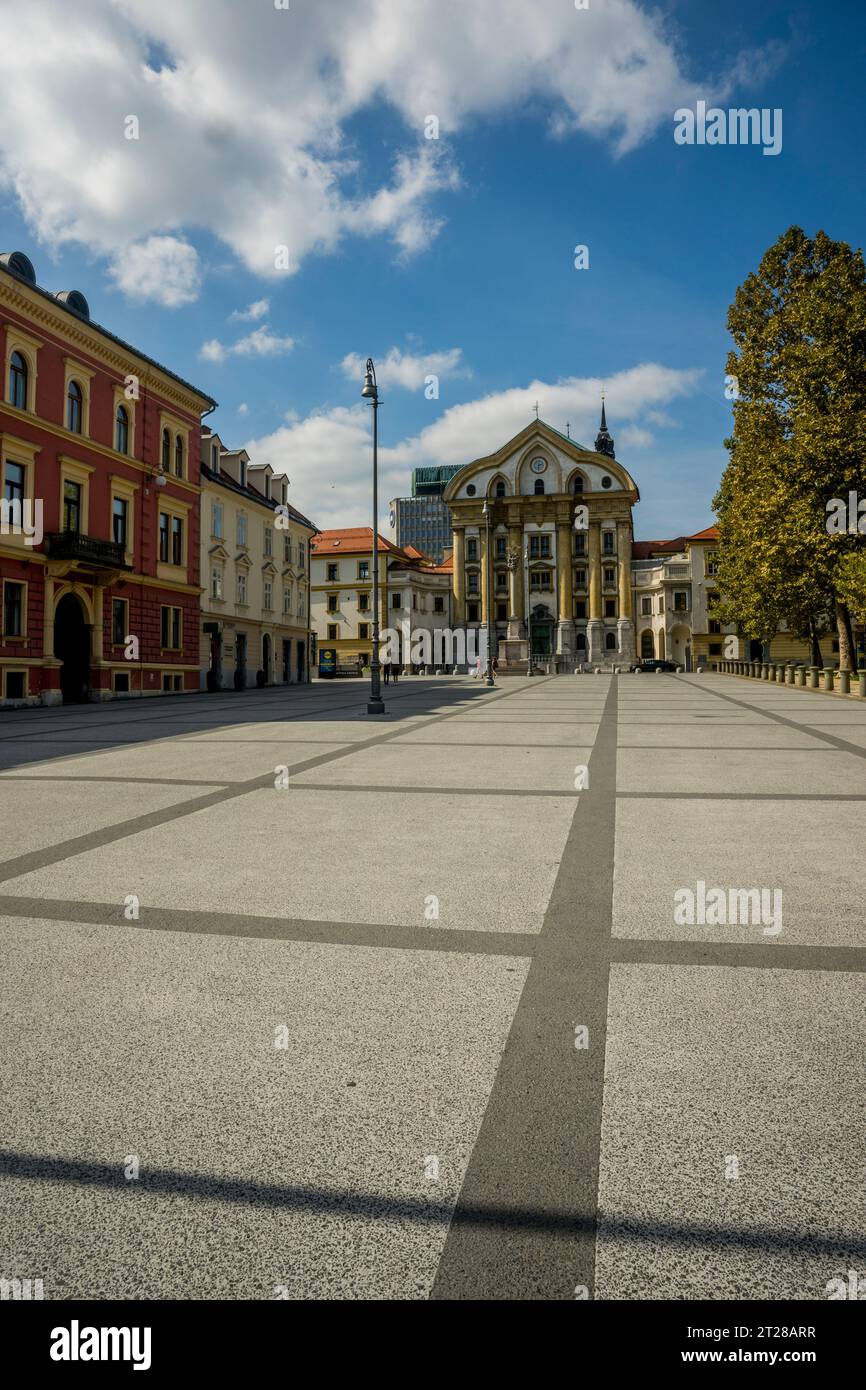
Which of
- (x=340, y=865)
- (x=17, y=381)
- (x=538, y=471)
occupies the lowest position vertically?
(x=340, y=865)

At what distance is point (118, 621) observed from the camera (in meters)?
30.6

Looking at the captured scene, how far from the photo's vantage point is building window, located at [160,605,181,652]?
3359cm

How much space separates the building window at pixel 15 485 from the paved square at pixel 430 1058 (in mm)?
21358

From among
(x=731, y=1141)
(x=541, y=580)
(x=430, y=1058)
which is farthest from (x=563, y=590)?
(x=731, y=1141)

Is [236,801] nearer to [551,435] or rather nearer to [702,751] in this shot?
[702,751]

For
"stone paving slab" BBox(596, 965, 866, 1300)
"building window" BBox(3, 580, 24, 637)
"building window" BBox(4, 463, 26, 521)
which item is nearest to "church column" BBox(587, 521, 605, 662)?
"building window" BBox(4, 463, 26, 521)

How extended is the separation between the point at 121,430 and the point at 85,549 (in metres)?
6.75

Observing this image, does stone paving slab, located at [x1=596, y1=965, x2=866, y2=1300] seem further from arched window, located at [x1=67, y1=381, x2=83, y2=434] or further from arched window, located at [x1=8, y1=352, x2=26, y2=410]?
arched window, located at [x1=67, y1=381, x2=83, y2=434]

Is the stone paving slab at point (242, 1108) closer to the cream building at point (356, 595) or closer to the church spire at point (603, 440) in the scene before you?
the cream building at point (356, 595)

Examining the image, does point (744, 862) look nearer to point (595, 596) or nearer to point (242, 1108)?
point (242, 1108)

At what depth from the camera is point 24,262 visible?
1070 inches

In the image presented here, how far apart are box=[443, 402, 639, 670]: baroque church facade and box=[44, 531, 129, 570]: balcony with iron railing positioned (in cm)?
5575
